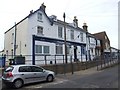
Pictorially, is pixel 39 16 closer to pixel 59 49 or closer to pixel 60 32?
pixel 60 32

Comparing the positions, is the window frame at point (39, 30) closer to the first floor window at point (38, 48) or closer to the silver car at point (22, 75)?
the first floor window at point (38, 48)

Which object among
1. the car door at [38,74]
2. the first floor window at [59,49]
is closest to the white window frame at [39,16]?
the first floor window at [59,49]

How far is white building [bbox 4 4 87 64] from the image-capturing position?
23766 mm

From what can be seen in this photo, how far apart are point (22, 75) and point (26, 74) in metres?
0.37

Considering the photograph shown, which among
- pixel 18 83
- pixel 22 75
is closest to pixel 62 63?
pixel 22 75

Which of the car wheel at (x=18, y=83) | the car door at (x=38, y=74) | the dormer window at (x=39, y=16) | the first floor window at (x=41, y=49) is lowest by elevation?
the car wheel at (x=18, y=83)

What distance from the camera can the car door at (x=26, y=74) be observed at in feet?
40.8

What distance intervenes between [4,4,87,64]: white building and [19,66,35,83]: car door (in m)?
8.18

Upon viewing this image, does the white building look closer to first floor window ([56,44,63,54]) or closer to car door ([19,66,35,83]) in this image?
first floor window ([56,44,63,54])

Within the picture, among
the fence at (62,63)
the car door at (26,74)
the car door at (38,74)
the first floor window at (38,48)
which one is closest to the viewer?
the car door at (26,74)

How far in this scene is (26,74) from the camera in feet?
41.5

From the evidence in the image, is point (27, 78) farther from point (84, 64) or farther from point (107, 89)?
point (84, 64)

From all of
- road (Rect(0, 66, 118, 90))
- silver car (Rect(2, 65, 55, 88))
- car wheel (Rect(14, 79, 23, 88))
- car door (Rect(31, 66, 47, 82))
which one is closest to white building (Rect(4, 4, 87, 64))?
road (Rect(0, 66, 118, 90))

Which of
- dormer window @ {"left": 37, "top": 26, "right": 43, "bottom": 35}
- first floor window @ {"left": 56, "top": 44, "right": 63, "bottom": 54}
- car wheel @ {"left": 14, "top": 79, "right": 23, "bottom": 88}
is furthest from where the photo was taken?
first floor window @ {"left": 56, "top": 44, "right": 63, "bottom": 54}
